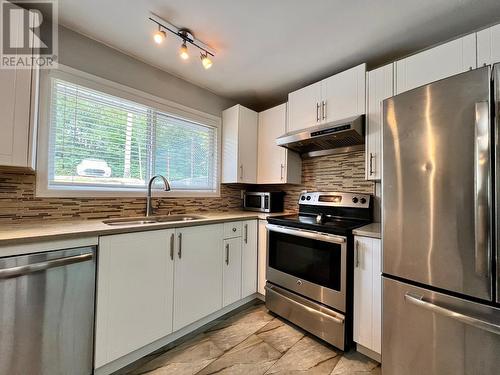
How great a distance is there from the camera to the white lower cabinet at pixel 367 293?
1.49m

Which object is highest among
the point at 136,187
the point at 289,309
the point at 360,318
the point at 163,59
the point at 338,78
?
the point at 163,59

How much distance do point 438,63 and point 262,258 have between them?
83.8 inches

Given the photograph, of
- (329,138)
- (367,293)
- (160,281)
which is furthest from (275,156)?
(160,281)

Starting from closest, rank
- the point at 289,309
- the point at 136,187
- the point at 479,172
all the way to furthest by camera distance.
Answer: the point at 479,172 → the point at 289,309 → the point at 136,187

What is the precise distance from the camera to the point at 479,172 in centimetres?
97

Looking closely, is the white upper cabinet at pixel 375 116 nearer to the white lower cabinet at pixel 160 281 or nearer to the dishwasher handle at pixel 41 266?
the white lower cabinet at pixel 160 281

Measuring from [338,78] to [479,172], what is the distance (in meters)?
1.42

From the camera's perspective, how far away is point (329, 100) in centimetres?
207

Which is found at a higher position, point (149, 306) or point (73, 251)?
point (73, 251)

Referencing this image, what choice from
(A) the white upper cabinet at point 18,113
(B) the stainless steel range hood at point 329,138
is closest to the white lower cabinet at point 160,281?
(A) the white upper cabinet at point 18,113

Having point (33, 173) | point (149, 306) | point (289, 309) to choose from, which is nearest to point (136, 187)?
point (33, 173)

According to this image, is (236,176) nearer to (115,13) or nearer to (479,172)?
(115,13)

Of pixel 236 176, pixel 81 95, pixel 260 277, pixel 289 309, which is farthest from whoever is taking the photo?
pixel 236 176

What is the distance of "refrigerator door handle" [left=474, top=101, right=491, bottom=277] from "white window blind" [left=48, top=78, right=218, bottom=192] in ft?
7.48
